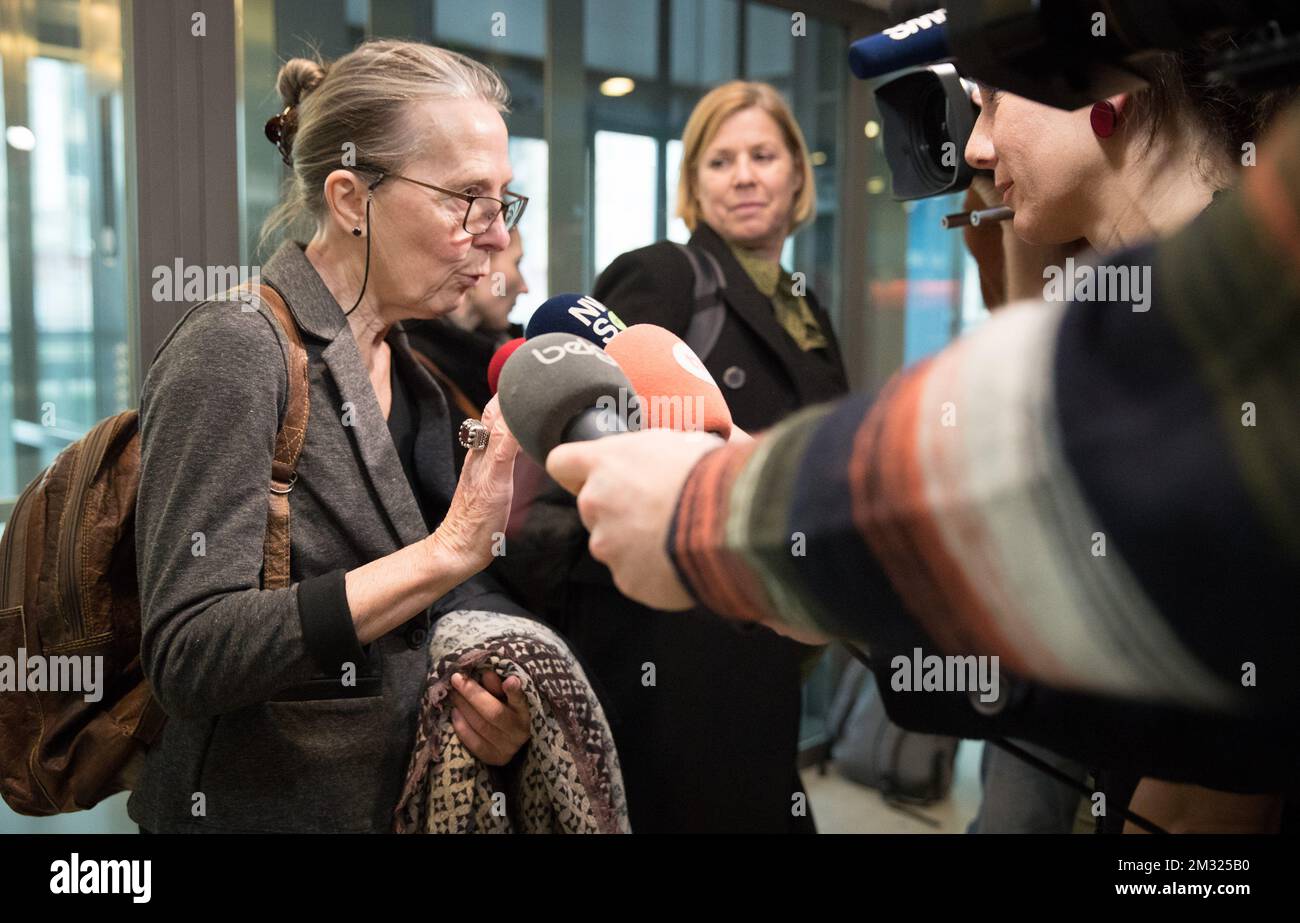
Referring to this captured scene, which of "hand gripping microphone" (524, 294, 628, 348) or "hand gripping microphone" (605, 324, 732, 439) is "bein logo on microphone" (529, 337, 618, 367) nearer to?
"hand gripping microphone" (605, 324, 732, 439)

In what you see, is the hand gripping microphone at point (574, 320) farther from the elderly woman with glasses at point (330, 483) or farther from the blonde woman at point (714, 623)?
the blonde woman at point (714, 623)

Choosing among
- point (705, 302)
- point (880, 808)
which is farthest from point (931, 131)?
point (880, 808)

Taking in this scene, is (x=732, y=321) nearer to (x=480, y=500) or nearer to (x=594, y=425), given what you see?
(x=480, y=500)

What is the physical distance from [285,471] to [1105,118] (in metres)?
0.88

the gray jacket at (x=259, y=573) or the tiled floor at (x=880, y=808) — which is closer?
the gray jacket at (x=259, y=573)

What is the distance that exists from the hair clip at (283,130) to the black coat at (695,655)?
0.46m

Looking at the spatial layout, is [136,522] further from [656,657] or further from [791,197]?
[791,197]

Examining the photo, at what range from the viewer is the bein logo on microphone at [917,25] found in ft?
3.38

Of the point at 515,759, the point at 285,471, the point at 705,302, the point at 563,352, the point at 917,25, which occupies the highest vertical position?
the point at 917,25

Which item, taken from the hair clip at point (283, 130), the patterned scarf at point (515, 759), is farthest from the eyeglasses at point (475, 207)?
the patterned scarf at point (515, 759)

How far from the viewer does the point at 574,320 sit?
3.39ft

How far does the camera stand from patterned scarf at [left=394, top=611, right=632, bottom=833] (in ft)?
3.89

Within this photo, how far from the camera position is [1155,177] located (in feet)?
3.24

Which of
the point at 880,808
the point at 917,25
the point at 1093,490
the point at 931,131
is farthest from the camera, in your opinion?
the point at 880,808
